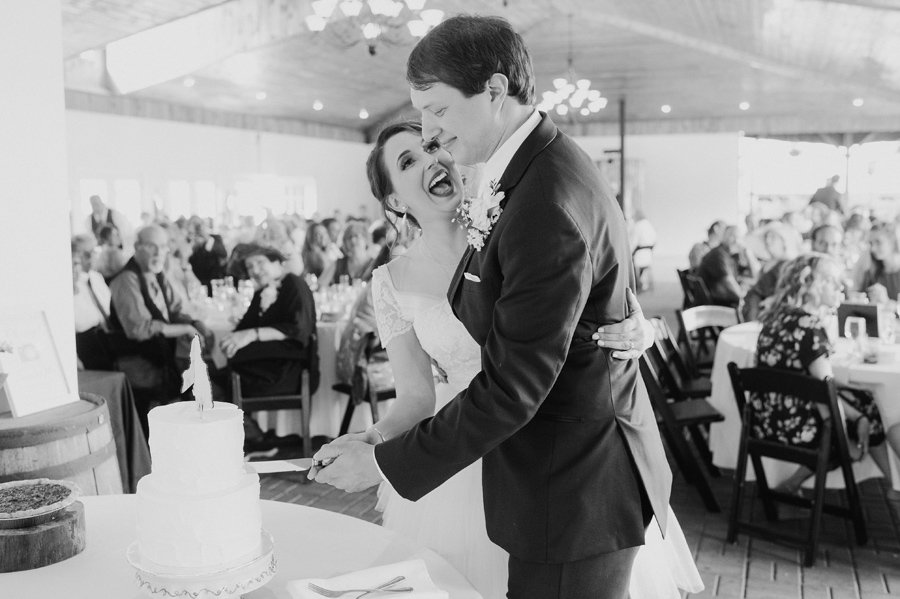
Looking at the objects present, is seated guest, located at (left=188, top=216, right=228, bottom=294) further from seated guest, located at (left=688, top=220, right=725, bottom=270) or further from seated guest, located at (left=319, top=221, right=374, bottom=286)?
seated guest, located at (left=688, top=220, right=725, bottom=270)

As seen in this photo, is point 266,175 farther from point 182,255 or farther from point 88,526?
point 88,526

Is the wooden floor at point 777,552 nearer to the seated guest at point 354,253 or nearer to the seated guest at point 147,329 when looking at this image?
the seated guest at point 147,329

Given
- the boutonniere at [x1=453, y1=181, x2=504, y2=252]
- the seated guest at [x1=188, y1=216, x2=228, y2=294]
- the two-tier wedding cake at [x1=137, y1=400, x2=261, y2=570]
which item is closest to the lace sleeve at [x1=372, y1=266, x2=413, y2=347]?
the boutonniere at [x1=453, y1=181, x2=504, y2=252]

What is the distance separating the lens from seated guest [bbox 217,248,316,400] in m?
4.77

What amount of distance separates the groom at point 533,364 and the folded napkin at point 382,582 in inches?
4.7

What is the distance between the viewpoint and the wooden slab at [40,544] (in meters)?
1.44

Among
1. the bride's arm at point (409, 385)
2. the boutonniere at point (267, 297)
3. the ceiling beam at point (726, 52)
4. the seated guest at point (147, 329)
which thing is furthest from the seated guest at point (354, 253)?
the ceiling beam at point (726, 52)

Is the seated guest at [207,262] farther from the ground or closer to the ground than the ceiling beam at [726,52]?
closer to the ground

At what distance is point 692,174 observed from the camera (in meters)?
20.2

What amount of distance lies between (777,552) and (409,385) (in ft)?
8.10

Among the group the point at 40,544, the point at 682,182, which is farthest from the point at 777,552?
the point at 682,182

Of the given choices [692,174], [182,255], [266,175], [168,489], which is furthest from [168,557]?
[692,174]

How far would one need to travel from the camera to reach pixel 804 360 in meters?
3.63

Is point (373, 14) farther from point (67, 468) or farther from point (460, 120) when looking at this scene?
point (460, 120)
